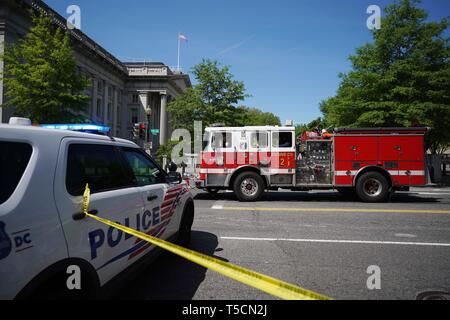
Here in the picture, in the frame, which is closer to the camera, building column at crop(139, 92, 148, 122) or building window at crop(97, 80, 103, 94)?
building window at crop(97, 80, 103, 94)

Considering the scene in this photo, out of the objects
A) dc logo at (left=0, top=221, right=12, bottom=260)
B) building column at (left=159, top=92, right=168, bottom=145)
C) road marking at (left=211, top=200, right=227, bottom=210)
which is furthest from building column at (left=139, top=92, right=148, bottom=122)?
dc logo at (left=0, top=221, right=12, bottom=260)

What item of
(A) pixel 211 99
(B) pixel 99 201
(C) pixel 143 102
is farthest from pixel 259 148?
(C) pixel 143 102

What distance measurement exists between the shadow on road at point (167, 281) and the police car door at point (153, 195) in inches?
18.9

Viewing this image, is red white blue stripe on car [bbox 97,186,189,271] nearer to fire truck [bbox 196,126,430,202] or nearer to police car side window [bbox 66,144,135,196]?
police car side window [bbox 66,144,135,196]

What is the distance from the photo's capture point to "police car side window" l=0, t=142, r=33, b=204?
1759 mm

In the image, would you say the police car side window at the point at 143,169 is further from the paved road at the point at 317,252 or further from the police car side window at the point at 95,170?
the paved road at the point at 317,252

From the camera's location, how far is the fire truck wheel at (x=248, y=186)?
32.3 ft

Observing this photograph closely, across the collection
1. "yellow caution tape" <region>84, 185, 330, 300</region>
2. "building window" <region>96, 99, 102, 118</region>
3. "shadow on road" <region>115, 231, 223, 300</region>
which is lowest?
"shadow on road" <region>115, 231, 223, 300</region>

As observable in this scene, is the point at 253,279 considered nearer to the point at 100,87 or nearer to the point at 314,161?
the point at 314,161

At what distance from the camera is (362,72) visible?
21.1m

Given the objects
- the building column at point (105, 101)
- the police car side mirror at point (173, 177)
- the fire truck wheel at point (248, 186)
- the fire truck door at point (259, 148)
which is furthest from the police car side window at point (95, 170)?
the building column at point (105, 101)

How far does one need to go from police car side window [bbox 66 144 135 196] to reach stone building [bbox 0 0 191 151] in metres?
24.2

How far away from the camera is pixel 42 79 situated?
17359 millimetres

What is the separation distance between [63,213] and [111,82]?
47.6m
